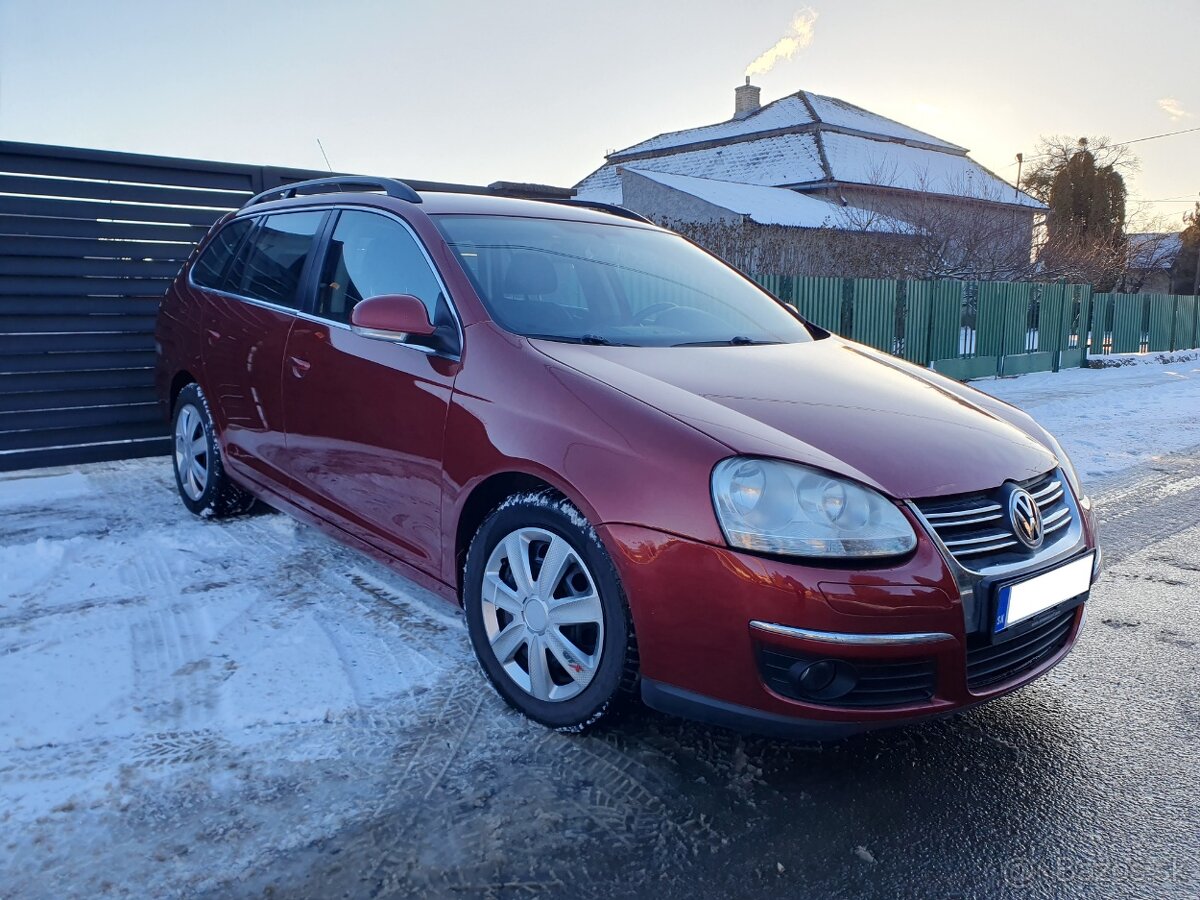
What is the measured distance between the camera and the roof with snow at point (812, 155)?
33344 mm

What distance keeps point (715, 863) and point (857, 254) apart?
19.3 metres

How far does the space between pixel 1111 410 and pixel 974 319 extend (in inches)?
160

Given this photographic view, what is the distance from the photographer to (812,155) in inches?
1331

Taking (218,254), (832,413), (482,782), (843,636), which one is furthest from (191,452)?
(843,636)

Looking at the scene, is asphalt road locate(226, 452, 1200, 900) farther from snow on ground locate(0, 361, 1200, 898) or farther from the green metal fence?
the green metal fence

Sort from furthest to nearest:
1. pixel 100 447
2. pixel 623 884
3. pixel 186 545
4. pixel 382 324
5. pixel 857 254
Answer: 1. pixel 857 254
2. pixel 100 447
3. pixel 186 545
4. pixel 382 324
5. pixel 623 884

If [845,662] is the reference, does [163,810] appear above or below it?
below

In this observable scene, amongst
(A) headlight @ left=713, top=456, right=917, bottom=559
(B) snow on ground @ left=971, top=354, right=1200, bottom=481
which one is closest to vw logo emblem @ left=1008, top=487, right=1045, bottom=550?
(A) headlight @ left=713, top=456, right=917, bottom=559

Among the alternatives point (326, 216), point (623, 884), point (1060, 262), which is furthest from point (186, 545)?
point (1060, 262)

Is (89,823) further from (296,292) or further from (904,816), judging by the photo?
(296,292)

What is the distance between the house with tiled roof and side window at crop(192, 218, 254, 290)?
16.7 metres

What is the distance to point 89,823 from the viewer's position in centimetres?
225

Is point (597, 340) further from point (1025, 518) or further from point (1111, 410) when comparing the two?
point (1111, 410)

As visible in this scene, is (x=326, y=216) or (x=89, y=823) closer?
(x=89, y=823)
